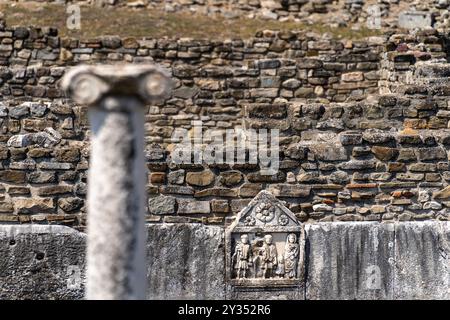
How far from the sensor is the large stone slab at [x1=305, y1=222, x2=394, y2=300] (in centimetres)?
757

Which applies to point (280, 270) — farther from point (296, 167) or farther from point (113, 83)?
point (113, 83)

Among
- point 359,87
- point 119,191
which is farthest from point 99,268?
point 359,87

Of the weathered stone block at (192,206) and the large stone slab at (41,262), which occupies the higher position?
the weathered stone block at (192,206)

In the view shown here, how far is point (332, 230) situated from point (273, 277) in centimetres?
60

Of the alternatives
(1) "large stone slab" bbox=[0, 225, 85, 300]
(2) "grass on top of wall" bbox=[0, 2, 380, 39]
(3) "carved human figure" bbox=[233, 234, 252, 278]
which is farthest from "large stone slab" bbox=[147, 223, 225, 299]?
(2) "grass on top of wall" bbox=[0, 2, 380, 39]

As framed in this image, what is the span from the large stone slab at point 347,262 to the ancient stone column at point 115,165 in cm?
293

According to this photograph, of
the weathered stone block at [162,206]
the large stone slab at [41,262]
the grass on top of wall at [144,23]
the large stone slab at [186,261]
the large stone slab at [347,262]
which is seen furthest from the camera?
the grass on top of wall at [144,23]

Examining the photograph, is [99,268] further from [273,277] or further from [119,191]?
[273,277]

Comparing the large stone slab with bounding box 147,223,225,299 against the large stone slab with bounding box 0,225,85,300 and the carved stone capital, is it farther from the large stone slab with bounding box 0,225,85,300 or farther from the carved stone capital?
the carved stone capital

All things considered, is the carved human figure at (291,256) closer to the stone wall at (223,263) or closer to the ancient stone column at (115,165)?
the stone wall at (223,263)

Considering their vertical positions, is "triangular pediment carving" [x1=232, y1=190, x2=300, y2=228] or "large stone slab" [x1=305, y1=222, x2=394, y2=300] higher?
"triangular pediment carving" [x1=232, y1=190, x2=300, y2=228]

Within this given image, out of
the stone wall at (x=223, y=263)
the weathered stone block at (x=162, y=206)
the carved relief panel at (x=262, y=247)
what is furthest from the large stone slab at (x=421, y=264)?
the weathered stone block at (x=162, y=206)

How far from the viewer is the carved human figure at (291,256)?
24.6 ft

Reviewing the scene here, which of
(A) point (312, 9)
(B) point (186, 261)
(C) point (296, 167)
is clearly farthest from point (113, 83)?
(A) point (312, 9)
